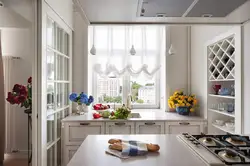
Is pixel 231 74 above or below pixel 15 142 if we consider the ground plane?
above

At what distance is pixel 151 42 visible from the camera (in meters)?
3.75

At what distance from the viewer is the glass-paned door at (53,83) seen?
7.13ft

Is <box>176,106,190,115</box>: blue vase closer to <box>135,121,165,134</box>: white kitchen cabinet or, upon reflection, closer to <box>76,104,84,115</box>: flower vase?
<box>135,121,165,134</box>: white kitchen cabinet

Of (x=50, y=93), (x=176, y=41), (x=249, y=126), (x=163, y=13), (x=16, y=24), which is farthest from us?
(x=176, y=41)

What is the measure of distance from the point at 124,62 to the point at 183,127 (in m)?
1.50

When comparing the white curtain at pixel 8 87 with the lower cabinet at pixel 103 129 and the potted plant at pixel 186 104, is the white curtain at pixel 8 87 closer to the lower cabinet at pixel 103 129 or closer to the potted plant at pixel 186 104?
the lower cabinet at pixel 103 129

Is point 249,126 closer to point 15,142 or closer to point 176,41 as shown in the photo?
point 176,41

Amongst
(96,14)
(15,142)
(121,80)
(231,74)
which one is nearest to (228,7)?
(96,14)

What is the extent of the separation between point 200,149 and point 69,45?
104 inches

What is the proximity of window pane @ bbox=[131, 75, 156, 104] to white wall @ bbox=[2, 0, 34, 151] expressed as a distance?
6.42ft

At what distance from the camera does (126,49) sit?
3.74 metres

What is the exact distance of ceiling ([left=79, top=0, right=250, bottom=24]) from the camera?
3.73 feet

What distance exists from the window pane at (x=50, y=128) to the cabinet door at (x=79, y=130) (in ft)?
0.92

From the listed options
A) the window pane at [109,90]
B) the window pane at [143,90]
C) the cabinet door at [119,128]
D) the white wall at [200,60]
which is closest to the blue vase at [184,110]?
the white wall at [200,60]
